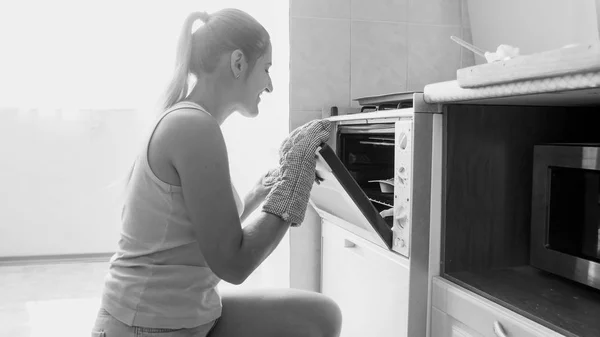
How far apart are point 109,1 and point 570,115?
292cm

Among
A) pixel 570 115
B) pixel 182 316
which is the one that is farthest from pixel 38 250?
pixel 570 115

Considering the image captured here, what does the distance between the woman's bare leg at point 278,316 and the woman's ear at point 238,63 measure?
18.9 inches

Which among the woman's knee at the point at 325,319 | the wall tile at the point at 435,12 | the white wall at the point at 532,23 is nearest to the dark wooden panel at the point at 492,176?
the woman's knee at the point at 325,319

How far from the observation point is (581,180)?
3.75 ft

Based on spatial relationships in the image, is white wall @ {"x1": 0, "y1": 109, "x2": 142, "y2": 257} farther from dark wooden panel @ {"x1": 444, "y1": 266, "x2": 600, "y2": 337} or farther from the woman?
dark wooden panel @ {"x1": 444, "y1": 266, "x2": 600, "y2": 337}

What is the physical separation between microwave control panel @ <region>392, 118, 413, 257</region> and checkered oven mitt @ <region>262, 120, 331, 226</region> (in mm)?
339

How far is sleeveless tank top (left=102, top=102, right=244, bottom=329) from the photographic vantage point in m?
0.99

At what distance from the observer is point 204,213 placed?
0.93 metres

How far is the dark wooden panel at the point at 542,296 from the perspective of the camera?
3.24ft

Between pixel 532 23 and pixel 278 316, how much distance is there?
1.51m

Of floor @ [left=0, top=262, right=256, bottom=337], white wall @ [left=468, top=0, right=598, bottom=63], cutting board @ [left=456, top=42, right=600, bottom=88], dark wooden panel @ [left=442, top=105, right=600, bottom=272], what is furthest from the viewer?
floor @ [left=0, top=262, right=256, bottom=337]

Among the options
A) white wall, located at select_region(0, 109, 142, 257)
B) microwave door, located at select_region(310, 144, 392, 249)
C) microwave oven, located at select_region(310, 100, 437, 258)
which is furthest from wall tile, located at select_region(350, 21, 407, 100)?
white wall, located at select_region(0, 109, 142, 257)

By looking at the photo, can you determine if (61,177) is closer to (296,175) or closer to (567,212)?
(296,175)

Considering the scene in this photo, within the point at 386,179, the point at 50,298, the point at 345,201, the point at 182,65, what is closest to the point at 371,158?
the point at 386,179
